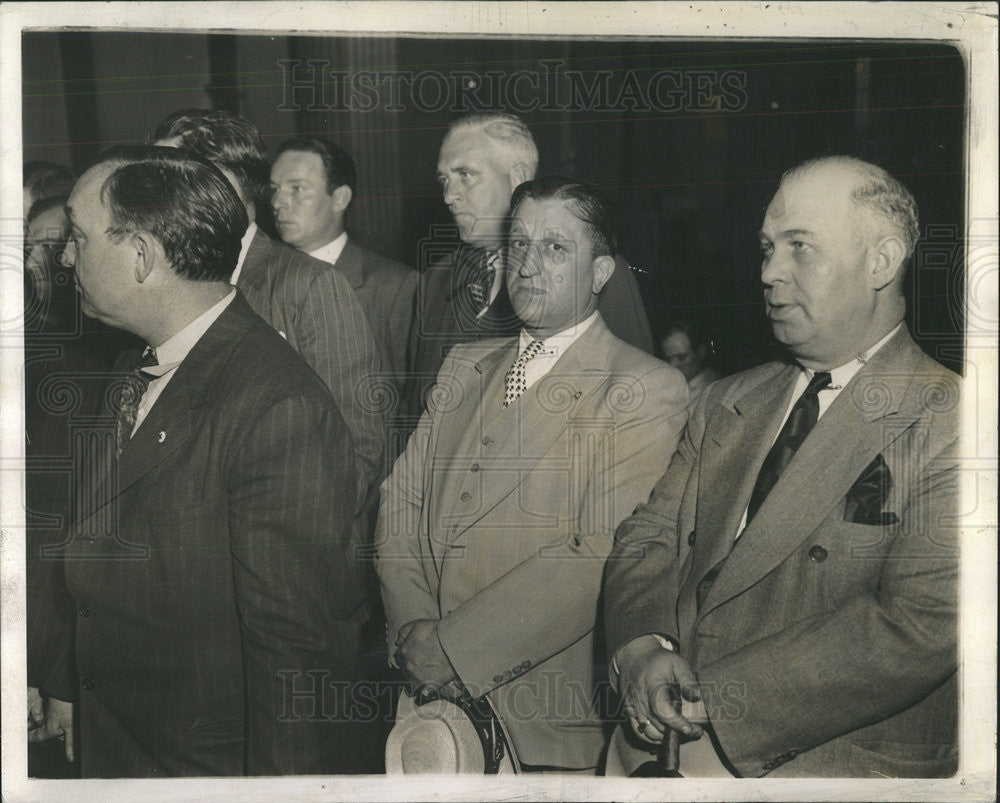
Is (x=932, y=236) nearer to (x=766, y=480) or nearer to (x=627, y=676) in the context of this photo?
(x=766, y=480)

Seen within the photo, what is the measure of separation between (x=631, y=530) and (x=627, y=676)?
0.46 meters

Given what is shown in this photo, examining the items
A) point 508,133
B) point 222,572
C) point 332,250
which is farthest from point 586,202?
point 222,572

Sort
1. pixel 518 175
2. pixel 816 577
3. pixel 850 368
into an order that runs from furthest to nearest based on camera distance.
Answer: pixel 518 175
pixel 850 368
pixel 816 577

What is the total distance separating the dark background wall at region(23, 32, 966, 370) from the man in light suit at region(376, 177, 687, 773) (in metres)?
0.19

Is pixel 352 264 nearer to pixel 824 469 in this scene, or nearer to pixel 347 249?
pixel 347 249

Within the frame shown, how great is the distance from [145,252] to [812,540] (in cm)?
228

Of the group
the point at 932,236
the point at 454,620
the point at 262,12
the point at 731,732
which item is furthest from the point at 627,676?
the point at 262,12

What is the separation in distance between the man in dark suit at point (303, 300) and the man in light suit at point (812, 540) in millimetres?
866

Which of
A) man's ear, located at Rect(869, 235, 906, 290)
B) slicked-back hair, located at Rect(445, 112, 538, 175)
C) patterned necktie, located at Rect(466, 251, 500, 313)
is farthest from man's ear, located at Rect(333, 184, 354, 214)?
man's ear, located at Rect(869, 235, 906, 290)

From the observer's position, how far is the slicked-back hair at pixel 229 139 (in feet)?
11.0

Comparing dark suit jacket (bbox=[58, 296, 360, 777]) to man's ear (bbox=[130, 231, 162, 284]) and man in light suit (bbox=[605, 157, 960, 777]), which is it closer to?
man's ear (bbox=[130, 231, 162, 284])

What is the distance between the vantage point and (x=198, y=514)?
322 centimetres

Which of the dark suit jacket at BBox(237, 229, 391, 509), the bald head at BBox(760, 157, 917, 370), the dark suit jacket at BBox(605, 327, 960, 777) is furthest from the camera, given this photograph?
the dark suit jacket at BBox(237, 229, 391, 509)

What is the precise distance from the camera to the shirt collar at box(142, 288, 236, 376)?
3291 mm
